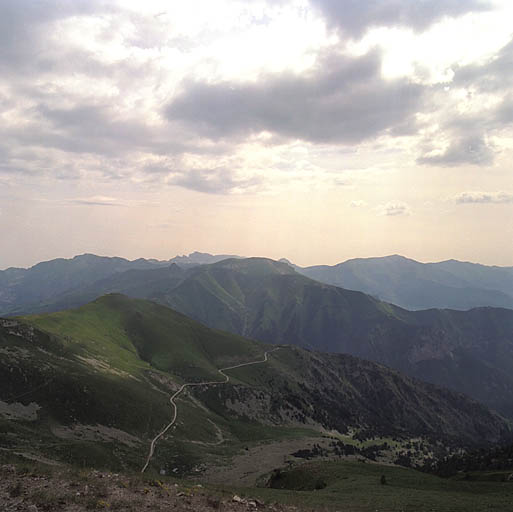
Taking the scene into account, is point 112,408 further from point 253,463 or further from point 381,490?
point 381,490

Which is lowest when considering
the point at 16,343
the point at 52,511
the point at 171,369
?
the point at 171,369

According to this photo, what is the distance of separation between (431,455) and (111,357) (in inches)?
6112

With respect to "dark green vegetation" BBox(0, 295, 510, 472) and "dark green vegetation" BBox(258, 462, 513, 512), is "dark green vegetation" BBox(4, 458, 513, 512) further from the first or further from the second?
"dark green vegetation" BBox(0, 295, 510, 472)

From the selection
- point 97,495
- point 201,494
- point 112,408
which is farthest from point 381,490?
point 112,408

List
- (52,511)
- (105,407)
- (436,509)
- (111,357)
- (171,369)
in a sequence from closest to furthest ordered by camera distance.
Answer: (52,511) < (436,509) < (105,407) < (111,357) < (171,369)

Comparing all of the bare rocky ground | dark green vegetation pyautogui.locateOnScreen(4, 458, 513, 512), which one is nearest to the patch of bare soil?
dark green vegetation pyautogui.locateOnScreen(4, 458, 513, 512)

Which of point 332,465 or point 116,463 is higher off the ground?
point 332,465

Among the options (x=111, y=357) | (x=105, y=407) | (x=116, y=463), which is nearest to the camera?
(x=116, y=463)

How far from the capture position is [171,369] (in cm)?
19038

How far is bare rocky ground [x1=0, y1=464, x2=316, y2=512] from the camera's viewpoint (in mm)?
21859

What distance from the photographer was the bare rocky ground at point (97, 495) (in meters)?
21.9

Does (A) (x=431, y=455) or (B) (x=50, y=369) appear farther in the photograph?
(A) (x=431, y=455)

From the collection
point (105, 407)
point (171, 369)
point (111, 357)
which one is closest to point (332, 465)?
point (105, 407)

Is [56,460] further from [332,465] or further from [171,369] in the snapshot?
[171,369]
